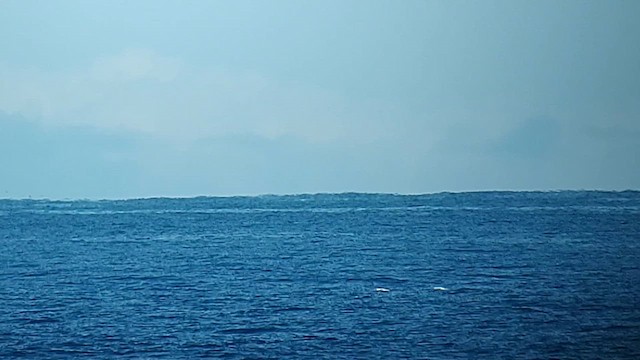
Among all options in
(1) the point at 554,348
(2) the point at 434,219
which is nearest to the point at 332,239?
(2) the point at 434,219

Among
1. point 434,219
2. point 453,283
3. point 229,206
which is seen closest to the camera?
point 453,283

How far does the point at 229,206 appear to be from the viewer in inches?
4114

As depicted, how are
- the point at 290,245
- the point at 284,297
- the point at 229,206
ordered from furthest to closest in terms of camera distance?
the point at 229,206, the point at 290,245, the point at 284,297

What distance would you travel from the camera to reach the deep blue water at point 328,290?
77.6 feet

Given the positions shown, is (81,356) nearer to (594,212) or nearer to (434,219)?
(434,219)

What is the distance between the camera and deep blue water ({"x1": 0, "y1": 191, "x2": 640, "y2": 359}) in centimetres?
2364

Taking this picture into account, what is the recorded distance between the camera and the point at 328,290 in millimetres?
33469

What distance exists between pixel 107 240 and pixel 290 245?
39.7 feet

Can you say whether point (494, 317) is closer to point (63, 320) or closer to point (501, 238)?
point (63, 320)

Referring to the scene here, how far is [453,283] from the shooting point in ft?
113

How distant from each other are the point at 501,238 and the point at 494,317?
27566 mm

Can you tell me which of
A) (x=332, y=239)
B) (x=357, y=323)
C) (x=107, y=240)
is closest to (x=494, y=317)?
(x=357, y=323)

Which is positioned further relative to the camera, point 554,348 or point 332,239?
point 332,239

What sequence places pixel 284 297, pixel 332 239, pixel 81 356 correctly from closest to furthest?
pixel 81 356 < pixel 284 297 < pixel 332 239
